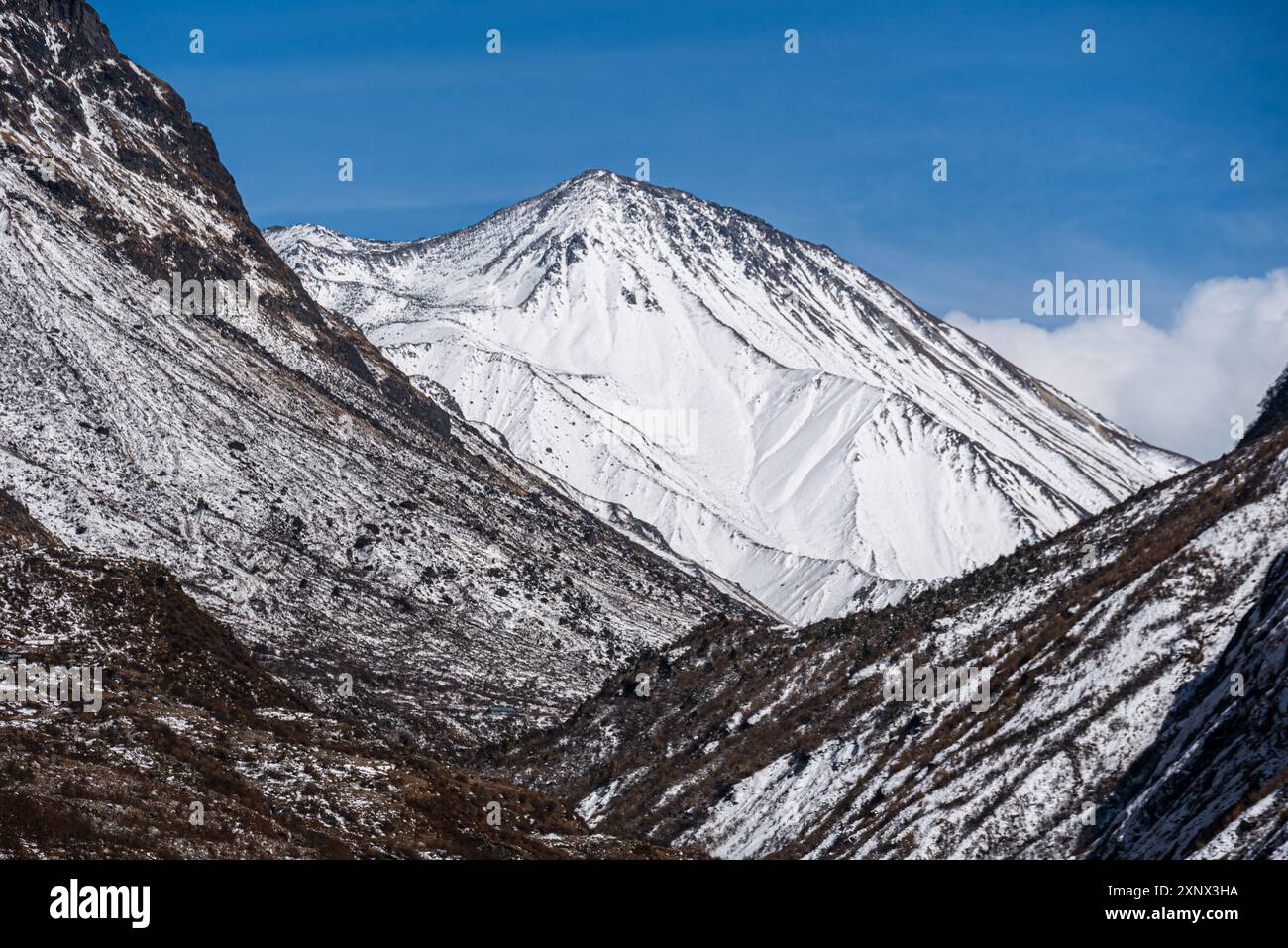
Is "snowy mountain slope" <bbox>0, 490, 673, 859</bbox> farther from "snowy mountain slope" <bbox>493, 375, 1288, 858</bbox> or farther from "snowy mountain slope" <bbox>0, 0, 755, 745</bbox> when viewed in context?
"snowy mountain slope" <bbox>0, 0, 755, 745</bbox>

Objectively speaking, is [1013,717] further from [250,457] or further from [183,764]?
[250,457]

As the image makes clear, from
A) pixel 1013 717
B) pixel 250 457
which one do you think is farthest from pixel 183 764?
pixel 250 457

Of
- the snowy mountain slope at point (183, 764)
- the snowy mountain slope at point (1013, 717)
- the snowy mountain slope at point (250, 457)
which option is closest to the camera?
the snowy mountain slope at point (183, 764)

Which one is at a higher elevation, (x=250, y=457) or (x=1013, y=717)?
(x=250, y=457)

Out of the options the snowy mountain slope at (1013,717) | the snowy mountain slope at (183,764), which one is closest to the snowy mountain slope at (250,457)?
the snowy mountain slope at (1013,717)

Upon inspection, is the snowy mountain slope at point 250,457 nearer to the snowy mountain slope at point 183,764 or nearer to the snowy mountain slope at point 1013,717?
the snowy mountain slope at point 1013,717

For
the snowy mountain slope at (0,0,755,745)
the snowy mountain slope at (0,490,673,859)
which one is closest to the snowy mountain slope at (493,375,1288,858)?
the snowy mountain slope at (0,490,673,859)
